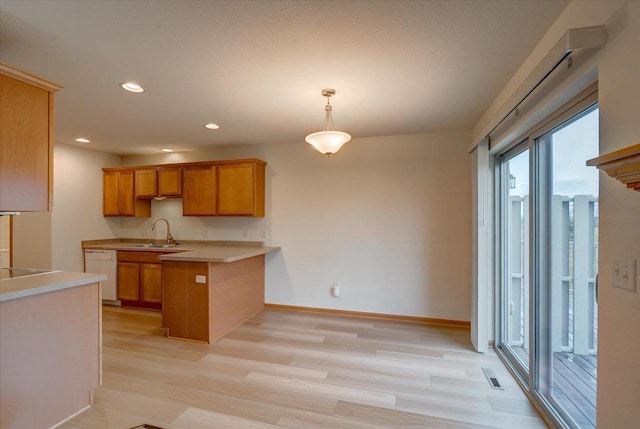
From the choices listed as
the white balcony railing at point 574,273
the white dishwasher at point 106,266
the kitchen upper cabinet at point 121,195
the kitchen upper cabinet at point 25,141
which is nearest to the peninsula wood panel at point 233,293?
the kitchen upper cabinet at point 25,141

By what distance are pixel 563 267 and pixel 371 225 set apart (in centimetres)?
219

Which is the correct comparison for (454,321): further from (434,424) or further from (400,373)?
(434,424)

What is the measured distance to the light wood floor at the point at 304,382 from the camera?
1.91 m

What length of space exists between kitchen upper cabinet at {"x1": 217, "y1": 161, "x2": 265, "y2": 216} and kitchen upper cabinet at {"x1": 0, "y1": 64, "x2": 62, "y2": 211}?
Result: 2.17 metres

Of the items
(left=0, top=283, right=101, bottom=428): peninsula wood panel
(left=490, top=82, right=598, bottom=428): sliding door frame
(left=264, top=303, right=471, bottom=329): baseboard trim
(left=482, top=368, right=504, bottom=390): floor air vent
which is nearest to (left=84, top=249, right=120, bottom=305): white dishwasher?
(left=264, top=303, right=471, bottom=329): baseboard trim

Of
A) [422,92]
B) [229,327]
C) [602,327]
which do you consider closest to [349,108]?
[422,92]

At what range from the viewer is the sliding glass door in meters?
1.62

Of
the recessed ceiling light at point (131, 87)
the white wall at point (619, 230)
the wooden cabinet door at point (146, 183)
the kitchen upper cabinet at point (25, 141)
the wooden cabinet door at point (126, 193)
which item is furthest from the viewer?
the wooden cabinet door at point (126, 193)

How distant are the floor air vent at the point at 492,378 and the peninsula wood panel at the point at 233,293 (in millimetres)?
2664

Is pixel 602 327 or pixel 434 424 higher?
pixel 602 327

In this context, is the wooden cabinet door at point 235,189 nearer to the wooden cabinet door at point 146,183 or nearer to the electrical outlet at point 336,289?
the wooden cabinet door at point 146,183

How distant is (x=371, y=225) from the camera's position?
3863mm

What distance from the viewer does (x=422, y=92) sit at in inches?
96.4

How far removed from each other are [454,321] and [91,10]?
425 centimetres
